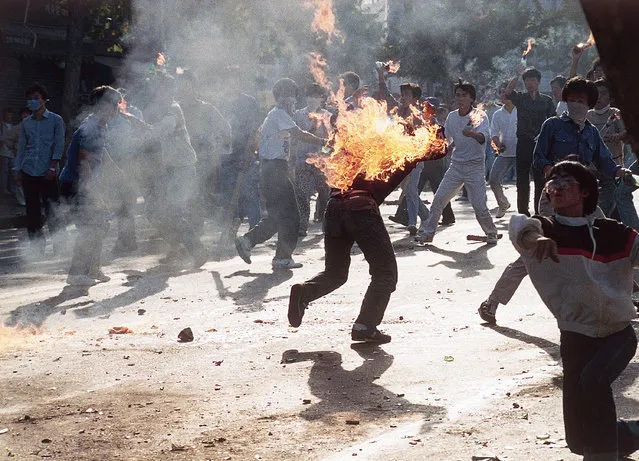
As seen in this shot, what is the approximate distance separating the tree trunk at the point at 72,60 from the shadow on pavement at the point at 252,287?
11.9 metres

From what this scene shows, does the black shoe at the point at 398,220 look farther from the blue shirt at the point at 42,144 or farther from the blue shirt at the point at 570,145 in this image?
the blue shirt at the point at 570,145

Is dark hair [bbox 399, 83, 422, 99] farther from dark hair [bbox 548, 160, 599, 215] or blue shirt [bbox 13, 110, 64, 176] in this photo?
dark hair [bbox 548, 160, 599, 215]

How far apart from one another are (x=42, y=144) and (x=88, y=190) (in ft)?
11.6

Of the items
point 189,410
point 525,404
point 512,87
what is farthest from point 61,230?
point 525,404

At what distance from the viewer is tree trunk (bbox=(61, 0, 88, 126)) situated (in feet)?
72.9

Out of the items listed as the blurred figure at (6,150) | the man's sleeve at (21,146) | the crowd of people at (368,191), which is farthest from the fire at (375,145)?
the blurred figure at (6,150)

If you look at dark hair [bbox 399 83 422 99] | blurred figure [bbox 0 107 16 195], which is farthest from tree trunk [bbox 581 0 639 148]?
blurred figure [bbox 0 107 16 195]

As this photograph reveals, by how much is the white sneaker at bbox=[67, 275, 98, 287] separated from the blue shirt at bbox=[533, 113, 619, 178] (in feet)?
15.3

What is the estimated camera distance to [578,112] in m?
8.24

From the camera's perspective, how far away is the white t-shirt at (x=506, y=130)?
645 inches

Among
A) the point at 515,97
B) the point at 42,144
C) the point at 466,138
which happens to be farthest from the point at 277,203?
the point at 515,97

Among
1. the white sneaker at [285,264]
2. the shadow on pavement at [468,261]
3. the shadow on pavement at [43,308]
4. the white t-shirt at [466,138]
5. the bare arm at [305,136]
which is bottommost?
the shadow on pavement at [468,261]

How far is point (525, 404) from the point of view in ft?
18.9

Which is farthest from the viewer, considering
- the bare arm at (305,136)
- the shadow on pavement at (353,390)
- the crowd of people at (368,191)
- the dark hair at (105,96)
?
the bare arm at (305,136)
